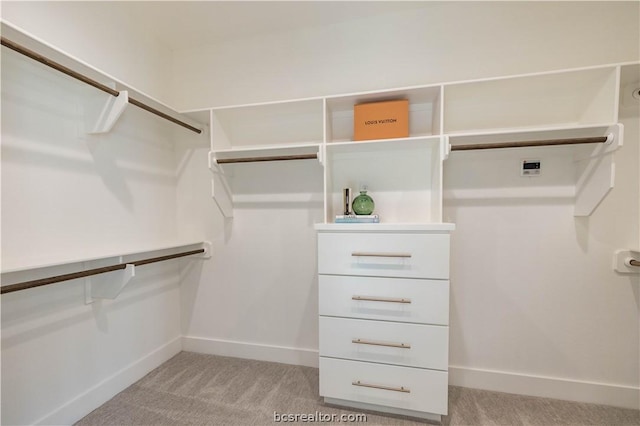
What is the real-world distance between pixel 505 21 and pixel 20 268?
2.69 metres

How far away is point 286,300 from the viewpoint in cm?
205

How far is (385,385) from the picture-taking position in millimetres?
1478

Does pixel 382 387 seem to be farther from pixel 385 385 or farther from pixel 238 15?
pixel 238 15

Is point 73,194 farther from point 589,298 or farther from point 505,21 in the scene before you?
point 589,298

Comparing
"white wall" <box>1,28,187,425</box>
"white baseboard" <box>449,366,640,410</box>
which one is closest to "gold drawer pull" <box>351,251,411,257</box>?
"white baseboard" <box>449,366,640,410</box>

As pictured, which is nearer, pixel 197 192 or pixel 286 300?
pixel 286 300

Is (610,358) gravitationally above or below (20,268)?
below

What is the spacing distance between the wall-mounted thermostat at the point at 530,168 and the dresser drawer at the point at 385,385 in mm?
1242

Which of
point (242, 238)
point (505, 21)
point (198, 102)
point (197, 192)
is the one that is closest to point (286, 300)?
point (242, 238)

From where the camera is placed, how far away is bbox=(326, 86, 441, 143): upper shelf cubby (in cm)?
159

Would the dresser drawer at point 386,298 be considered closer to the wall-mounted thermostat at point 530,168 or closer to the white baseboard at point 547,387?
the white baseboard at point 547,387

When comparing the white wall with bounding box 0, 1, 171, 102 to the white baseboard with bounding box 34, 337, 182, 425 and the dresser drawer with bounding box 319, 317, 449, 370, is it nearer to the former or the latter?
the white baseboard with bounding box 34, 337, 182, 425

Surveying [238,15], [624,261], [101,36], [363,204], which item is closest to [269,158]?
[363,204]

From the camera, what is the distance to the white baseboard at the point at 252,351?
201 cm
